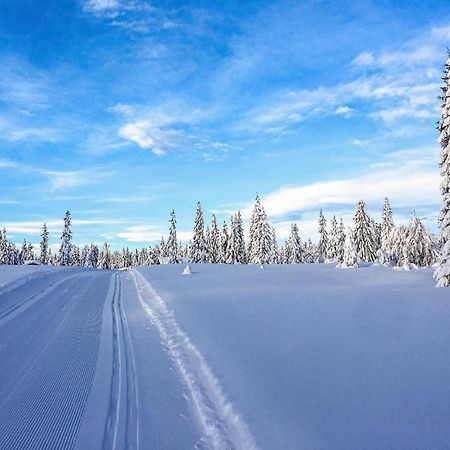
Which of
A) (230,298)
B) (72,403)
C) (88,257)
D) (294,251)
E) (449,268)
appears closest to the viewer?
(72,403)

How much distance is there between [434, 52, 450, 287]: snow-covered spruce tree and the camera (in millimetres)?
17969

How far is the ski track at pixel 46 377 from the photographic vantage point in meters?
4.78

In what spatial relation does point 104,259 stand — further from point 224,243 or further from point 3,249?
point 224,243

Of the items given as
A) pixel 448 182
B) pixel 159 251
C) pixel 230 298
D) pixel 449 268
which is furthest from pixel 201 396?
pixel 159 251

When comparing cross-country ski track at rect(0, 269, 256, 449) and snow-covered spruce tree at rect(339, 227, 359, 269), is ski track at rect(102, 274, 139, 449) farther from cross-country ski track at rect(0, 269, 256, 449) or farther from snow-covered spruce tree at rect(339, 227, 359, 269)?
snow-covered spruce tree at rect(339, 227, 359, 269)

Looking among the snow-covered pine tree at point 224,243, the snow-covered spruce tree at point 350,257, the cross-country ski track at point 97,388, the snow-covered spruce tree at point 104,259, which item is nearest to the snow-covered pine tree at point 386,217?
the snow-covered pine tree at point 224,243

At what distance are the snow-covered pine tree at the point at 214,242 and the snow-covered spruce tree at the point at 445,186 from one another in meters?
59.2

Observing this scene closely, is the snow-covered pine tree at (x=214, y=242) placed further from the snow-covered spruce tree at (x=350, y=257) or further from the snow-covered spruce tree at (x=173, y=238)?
the snow-covered spruce tree at (x=350, y=257)

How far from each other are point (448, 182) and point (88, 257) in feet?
363

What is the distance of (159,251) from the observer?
386ft

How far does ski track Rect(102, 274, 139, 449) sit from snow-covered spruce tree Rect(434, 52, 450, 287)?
1522 cm

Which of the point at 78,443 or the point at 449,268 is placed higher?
the point at 449,268

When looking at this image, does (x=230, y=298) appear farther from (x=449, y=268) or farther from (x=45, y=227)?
(x=45, y=227)

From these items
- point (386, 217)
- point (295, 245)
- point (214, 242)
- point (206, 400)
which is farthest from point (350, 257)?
point (295, 245)
